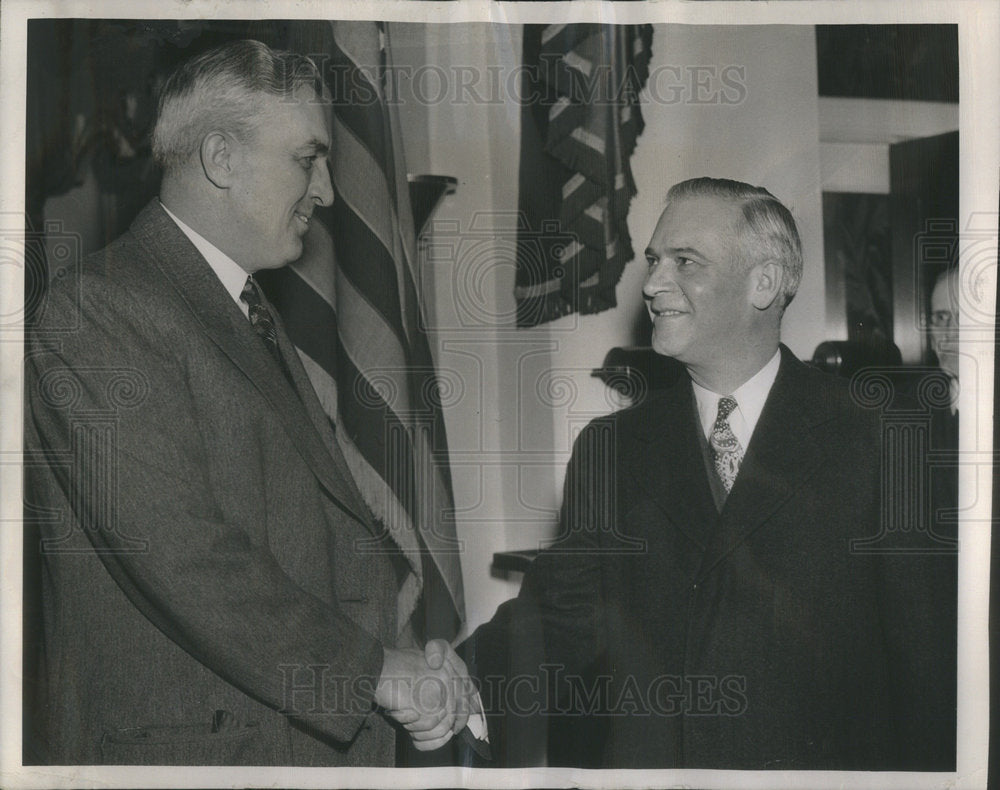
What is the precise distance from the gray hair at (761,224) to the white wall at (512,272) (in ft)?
0.06

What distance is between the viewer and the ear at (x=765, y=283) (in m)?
1.72

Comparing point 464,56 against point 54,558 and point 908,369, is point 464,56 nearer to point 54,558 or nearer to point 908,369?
point 908,369

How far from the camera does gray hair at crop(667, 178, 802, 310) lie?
1729 mm

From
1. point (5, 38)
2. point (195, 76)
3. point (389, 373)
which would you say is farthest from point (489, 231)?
point (5, 38)

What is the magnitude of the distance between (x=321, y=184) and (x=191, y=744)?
105 cm

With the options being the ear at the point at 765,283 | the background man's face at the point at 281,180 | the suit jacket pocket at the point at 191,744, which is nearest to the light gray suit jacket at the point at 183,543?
the suit jacket pocket at the point at 191,744

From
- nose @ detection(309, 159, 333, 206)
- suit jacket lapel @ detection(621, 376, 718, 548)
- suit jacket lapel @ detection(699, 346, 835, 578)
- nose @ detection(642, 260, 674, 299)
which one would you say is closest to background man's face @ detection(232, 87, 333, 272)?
nose @ detection(309, 159, 333, 206)

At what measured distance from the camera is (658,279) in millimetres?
1725

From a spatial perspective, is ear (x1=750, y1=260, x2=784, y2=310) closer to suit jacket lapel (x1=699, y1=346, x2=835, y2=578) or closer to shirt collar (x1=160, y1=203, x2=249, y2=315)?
suit jacket lapel (x1=699, y1=346, x2=835, y2=578)

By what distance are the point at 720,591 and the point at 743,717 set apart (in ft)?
0.78

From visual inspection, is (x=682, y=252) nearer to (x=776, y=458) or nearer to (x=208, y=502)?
(x=776, y=458)

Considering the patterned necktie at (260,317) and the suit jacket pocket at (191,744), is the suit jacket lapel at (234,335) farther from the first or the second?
the suit jacket pocket at (191,744)

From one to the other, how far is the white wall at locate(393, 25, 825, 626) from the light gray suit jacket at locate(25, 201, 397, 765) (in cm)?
24

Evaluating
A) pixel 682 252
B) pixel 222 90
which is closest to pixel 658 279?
pixel 682 252
